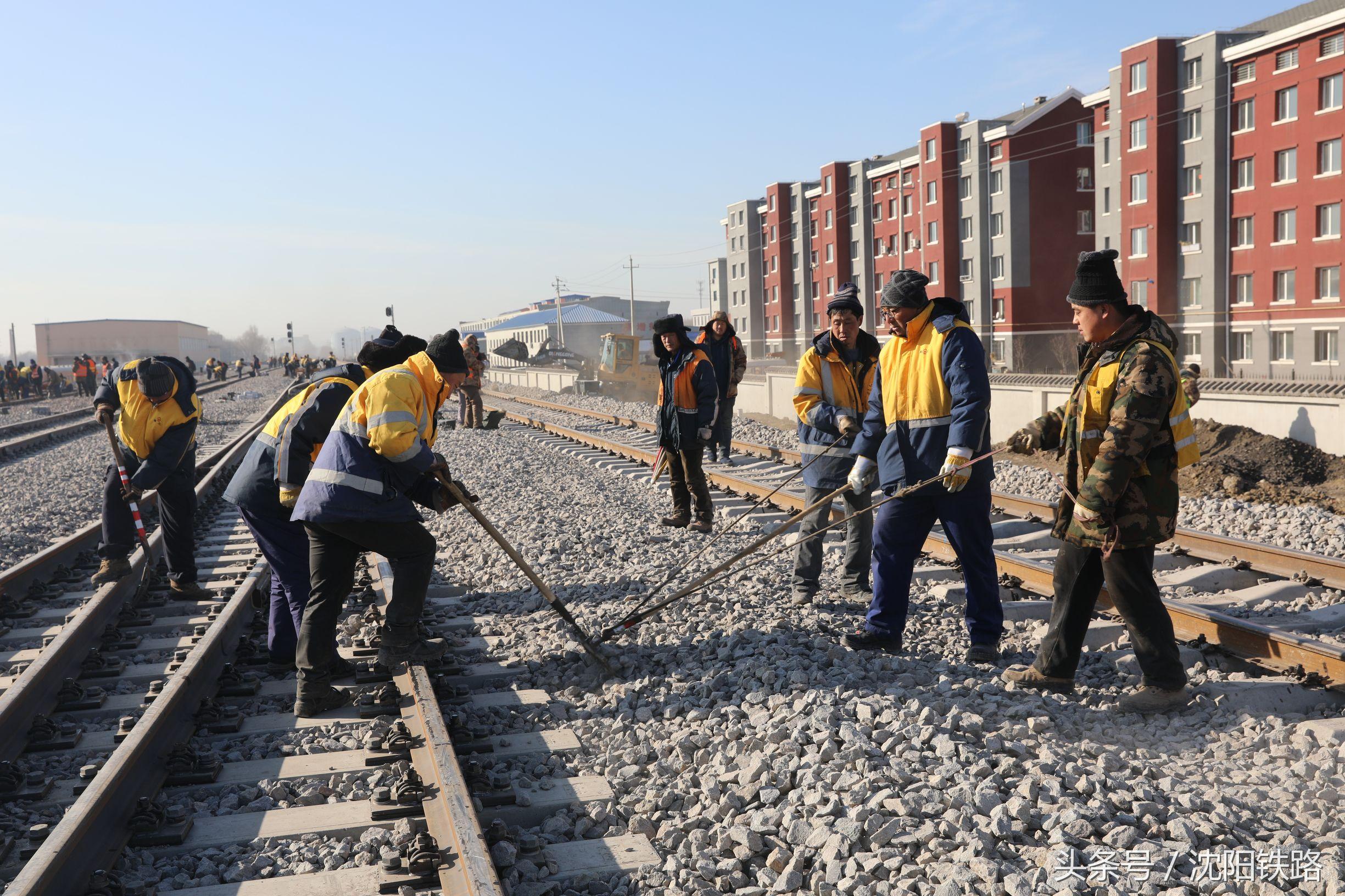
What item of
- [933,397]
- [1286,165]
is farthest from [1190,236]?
[933,397]

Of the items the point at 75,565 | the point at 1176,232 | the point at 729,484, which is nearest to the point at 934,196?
the point at 1176,232

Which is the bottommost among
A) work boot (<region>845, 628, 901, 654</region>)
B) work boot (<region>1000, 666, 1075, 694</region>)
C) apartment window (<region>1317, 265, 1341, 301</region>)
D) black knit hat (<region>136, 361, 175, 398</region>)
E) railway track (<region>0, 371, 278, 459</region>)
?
work boot (<region>1000, 666, 1075, 694</region>)

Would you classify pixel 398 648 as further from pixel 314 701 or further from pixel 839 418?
pixel 839 418

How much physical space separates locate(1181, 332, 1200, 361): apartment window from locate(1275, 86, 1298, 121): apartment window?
813cm

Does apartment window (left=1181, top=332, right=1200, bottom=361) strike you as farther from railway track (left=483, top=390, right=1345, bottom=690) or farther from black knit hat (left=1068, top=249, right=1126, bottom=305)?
black knit hat (left=1068, top=249, right=1126, bottom=305)

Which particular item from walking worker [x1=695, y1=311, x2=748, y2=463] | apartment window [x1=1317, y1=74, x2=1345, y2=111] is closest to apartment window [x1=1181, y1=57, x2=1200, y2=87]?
→ apartment window [x1=1317, y1=74, x2=1345, y2=111]

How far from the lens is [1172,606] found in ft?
19.0

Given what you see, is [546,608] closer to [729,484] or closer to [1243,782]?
[1243,782]

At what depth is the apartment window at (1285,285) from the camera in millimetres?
36938

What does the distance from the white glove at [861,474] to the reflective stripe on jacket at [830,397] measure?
67 cm

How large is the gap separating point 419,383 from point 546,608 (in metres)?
2.30

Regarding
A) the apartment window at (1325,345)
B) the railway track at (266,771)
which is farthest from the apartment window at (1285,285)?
the railway track at (266,771)

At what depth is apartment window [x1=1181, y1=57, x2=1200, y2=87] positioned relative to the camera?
40188 millimetres

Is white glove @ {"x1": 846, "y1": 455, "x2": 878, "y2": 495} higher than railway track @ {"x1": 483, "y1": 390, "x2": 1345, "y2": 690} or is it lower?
higher
